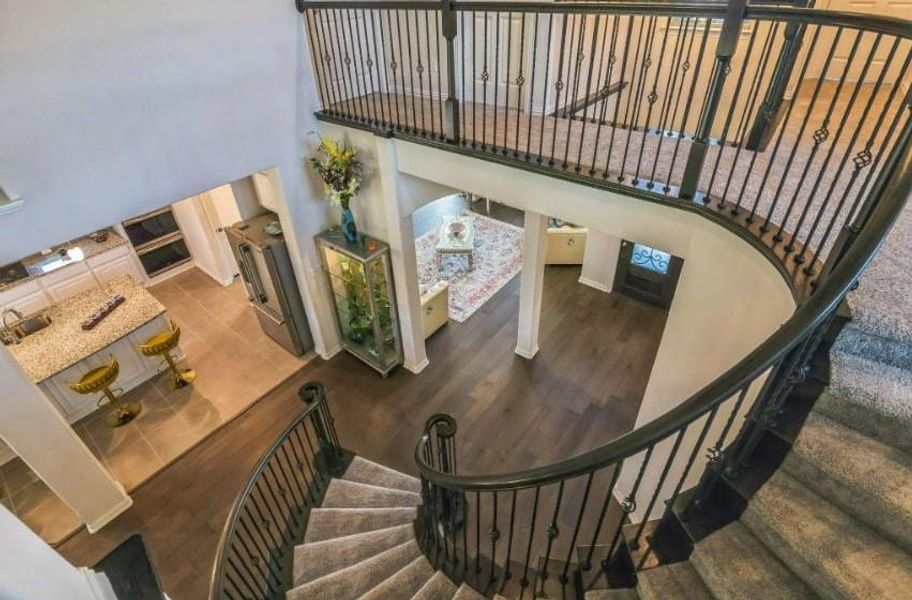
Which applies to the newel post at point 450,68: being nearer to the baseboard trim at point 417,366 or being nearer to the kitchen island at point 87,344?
the baseboard trim at point 417,366

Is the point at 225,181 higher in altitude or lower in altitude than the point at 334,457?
higher

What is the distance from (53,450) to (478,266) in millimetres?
6213

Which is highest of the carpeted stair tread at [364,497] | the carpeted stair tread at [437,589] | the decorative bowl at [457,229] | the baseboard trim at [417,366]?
the carpeted stair tread at [437,589]

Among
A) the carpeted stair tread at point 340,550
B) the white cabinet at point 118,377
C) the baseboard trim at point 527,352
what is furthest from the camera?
the baseboard trim at point 527,352

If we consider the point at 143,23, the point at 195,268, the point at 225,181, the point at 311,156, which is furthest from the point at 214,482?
the point at 195,268

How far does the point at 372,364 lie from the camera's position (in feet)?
19.5

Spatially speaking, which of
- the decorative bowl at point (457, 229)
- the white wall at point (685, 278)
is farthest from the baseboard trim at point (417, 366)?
the decorative bowl at point (457, 229)

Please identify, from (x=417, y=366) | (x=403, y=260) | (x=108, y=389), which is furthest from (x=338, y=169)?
(x=108, y=389)

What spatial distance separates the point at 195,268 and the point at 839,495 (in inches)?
350

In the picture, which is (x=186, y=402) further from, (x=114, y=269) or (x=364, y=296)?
(x=114, y=269)

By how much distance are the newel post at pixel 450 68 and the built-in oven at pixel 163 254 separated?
20.0 ft

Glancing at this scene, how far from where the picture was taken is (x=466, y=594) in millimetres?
2645

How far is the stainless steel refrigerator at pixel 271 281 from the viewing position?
5422 millimetres

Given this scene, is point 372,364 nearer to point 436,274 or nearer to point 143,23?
point 436,274
